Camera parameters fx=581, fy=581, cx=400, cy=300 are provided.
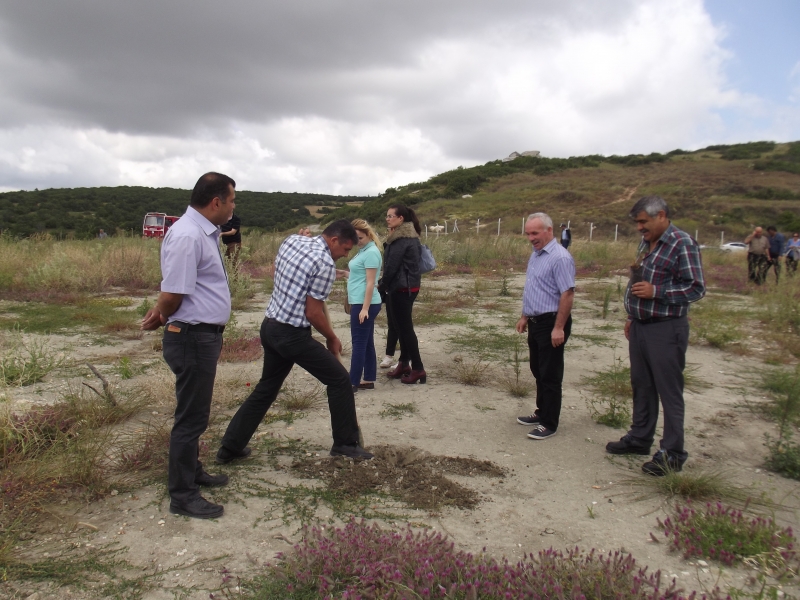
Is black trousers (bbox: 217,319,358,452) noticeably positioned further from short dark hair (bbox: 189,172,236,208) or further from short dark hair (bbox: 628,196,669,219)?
short dark hair (bbox: 628,196,669,219)

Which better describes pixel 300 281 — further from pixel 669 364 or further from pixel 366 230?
pixel 669 364

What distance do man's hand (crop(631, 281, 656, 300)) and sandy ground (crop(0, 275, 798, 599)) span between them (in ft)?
3.92

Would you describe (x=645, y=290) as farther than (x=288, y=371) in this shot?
No

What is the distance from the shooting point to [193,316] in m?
3.12

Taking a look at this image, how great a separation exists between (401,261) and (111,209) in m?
49.0

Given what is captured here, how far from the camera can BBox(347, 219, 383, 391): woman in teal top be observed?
545 cm

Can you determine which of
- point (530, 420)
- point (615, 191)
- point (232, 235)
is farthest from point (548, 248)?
point (615, 191)

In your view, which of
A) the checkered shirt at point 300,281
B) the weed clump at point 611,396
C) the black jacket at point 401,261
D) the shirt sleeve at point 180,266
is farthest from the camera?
the black jacket at point 401,261

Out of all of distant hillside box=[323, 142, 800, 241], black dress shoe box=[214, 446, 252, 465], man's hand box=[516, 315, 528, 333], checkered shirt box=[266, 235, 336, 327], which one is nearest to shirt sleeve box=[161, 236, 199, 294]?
checkered shirt box=[266, 235, 336, 327]

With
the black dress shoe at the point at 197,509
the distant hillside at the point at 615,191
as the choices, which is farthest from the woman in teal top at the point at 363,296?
the distant hillside at the point at 615,191

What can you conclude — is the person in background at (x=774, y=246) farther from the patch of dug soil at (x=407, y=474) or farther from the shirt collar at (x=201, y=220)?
the shirt collar at (x=201, y=220)

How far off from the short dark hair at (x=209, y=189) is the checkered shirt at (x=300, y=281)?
64 centimetres

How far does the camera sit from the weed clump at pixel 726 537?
2.83 meters

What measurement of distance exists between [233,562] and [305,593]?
49cm
